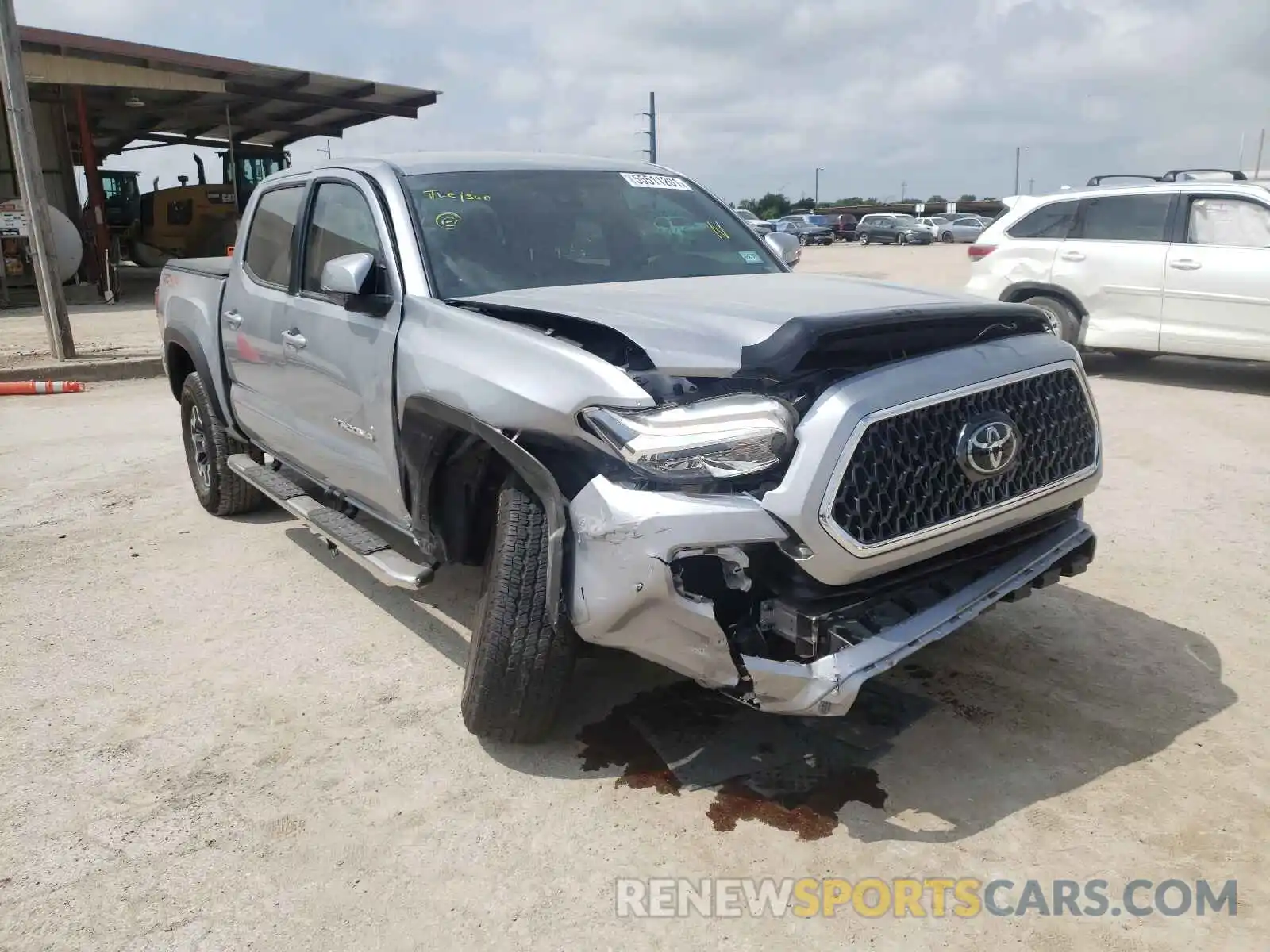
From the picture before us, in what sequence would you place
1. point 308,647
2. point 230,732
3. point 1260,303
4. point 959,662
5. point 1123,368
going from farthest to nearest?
point 1123,368 → point 1260,303 → point 308,647 → point 959,662 → point 230,732

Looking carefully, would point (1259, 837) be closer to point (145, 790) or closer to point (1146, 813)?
point (1146, 813)

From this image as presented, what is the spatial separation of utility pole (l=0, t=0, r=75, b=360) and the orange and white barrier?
112 cm

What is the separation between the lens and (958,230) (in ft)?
148

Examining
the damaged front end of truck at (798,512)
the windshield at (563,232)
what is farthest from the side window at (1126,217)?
the damaged front end of truck at (798,512)

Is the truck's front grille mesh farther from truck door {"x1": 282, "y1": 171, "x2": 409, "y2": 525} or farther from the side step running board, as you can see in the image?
truck door {"x1": 282, "y1": 171, "x2": 409, "y2": 525}

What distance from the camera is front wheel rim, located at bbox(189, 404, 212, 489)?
19.2 ft

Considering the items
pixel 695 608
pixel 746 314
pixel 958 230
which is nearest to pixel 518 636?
pixel 695 608

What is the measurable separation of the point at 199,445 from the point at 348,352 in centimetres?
261

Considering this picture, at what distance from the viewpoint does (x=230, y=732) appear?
3.46 m

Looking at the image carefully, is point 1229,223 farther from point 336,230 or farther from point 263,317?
point 263,317

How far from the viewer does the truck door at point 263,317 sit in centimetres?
460

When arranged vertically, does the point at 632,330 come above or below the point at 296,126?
below

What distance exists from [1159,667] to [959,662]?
0.69 metres

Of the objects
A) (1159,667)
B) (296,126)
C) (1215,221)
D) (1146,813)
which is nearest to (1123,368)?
(1215,221)
